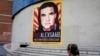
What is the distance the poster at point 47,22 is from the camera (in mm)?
14047

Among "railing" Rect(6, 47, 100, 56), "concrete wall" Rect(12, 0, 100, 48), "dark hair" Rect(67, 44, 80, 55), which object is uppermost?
"concrete wall" Rect(12, 0, 100, 48)

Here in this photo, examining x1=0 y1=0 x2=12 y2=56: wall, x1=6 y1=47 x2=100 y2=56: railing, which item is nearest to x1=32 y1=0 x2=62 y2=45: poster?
x1=6 y1=47 x2=100 y2=56: railing

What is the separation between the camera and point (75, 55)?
371 cm

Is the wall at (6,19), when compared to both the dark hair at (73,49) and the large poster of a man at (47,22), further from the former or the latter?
the dark hair at (73,49)

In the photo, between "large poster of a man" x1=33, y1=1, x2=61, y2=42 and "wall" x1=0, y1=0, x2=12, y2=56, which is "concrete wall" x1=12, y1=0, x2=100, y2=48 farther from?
"wall" x1=0, y1=0, x2=12, y2=56

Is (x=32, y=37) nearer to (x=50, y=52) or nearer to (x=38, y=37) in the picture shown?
(x=38, y=37)

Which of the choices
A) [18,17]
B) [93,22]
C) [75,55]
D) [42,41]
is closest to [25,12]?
[18,17]

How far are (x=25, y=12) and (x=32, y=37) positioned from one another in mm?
1981

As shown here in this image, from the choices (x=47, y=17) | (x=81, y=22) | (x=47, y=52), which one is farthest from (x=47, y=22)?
(x=81, y=22)

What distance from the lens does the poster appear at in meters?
14.0

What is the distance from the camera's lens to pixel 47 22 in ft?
47.7

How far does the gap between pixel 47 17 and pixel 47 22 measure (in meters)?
0.31

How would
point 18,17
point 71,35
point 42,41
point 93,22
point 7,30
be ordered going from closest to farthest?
point 93,22 < point 71,35 < point 42,41 < point 18,17 < point 7,30

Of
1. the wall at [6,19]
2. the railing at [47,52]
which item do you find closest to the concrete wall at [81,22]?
the railing at [47,52]
